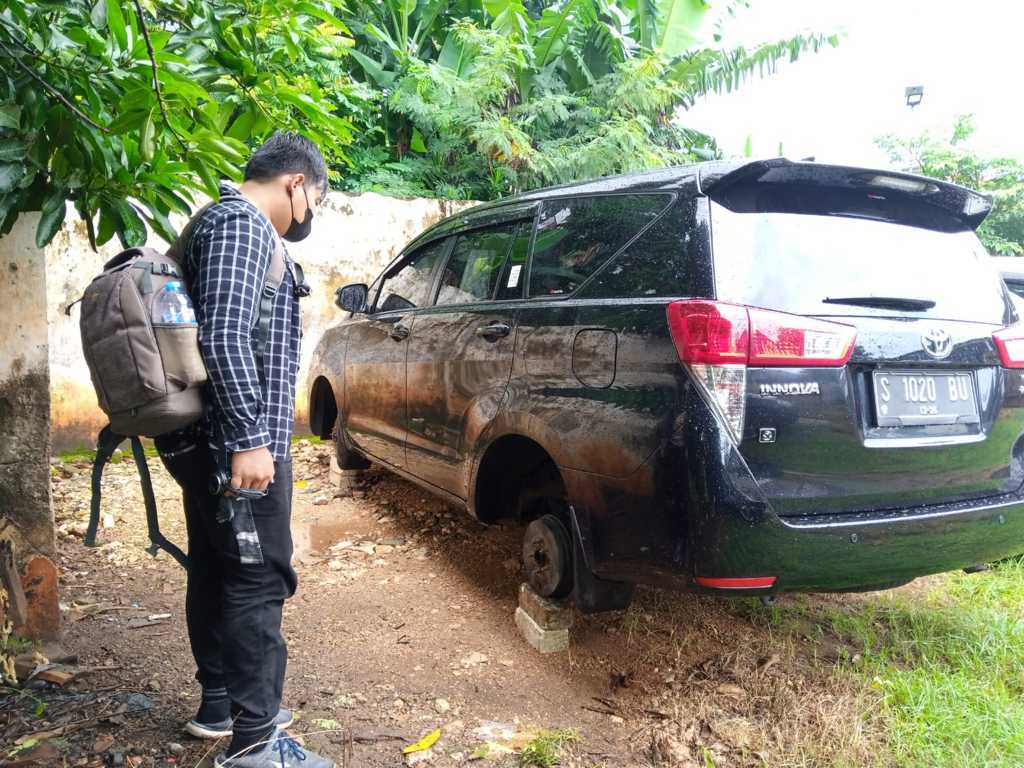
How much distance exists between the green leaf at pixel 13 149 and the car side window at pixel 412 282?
2.07 metres

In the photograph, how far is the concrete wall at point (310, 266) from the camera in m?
5.30

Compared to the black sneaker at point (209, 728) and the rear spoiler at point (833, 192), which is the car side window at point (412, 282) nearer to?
the rear spoiler at point (833, 192)

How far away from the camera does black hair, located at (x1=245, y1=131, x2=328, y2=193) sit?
2066 millimetres

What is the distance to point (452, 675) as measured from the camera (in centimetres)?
276

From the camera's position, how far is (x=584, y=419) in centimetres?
240

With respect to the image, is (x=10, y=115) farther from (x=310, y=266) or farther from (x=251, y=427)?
(x=310, y=266)

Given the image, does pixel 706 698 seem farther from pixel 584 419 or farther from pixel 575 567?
pixel 584 419

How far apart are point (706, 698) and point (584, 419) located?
1.04m

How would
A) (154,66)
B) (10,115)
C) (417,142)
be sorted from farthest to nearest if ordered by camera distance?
1. (417,142)
2. (10,115)
3. (154,66)

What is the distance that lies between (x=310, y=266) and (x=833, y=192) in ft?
15.8

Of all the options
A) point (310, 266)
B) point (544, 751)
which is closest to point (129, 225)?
point (544, 751)

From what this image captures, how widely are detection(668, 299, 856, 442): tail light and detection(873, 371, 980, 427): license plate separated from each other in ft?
0.62

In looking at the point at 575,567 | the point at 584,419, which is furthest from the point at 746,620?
the point at 584,419

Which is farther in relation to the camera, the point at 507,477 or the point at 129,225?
the point at 507,477
